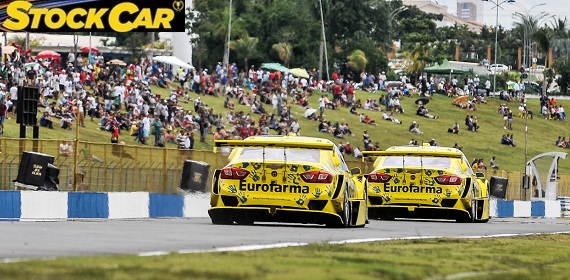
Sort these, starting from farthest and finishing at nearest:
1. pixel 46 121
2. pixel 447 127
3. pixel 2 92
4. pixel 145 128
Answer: pixel 447 127 < pixel 145 128 < pixel 46 121 < pixel 2 92

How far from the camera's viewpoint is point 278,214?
19922 millimetres

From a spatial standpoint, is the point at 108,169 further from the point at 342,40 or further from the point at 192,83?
the point at 342,40

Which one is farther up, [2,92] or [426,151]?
[2,92]

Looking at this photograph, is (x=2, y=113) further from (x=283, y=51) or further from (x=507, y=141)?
(x=283, y=51)

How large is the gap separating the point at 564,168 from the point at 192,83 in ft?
77.1

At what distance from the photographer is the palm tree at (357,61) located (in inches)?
3890

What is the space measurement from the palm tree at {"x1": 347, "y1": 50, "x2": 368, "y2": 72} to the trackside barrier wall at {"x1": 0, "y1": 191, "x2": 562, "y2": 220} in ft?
226

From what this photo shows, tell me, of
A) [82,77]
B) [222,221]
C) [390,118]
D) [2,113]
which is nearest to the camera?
[222,221]

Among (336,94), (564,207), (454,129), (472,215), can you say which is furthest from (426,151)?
(454,129)

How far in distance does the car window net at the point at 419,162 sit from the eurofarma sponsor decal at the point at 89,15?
559 cm

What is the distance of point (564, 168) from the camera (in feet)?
251

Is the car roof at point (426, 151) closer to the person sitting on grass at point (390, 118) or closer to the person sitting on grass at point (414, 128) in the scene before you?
the person sitting on grass at point (414, 128)

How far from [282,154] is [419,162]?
273 inches

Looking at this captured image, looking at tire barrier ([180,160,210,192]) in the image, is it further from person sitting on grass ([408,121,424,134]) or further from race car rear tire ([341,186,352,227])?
person sitting on grass ([408,121,424,134])
